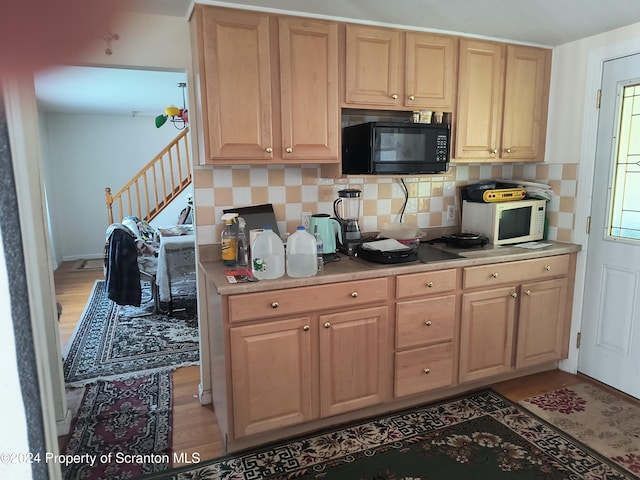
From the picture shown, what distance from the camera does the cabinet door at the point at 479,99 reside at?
2633mm

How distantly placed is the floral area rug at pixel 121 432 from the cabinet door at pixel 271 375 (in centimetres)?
48

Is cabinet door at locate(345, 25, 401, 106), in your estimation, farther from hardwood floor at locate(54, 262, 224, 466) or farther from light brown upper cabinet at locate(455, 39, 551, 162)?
hardwood floor at locate(54, 262, 224, 466)

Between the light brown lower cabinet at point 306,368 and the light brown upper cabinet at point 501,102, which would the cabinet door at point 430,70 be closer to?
the light brown upper cabinet at point 501,102

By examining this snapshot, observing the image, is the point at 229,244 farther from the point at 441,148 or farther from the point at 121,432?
the point at 441,148

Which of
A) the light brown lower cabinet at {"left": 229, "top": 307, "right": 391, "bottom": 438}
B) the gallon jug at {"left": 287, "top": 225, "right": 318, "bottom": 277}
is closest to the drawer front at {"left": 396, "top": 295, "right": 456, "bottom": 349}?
the light brown lower cabinet at {"left": 229, "top": 307, "right": 391, "bottom": 438}

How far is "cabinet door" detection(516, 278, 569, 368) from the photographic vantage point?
8.87 feet

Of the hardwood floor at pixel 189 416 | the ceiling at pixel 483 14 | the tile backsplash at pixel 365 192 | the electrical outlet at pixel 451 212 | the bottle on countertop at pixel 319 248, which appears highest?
the ceiling at pixel 483 14

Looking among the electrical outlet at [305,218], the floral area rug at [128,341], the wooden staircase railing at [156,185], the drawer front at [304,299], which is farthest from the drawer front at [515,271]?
the wooden staircase railing at [156,185]

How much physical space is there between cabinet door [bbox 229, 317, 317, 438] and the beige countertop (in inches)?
7.8

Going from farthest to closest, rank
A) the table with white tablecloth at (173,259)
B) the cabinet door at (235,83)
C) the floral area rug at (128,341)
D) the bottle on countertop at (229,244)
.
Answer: the table with white tablecloth at (173,259) → the floral area rug at (128,341) → the bottle on countertop at (229,244) → the cabinet door at (235,83)

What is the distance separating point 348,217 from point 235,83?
3.40 feet

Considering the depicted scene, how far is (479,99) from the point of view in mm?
2691

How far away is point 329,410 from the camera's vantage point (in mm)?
2270

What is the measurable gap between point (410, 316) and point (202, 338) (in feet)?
4.02
